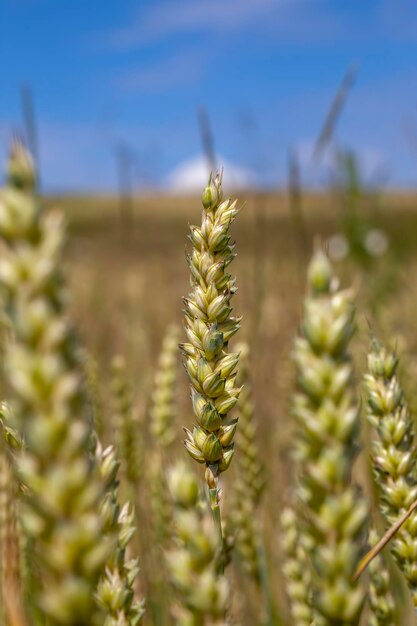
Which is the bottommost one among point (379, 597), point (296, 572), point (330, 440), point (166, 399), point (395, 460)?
point (296, 572)

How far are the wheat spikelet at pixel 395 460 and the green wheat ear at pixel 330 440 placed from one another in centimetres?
31

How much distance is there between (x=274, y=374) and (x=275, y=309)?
102 inches

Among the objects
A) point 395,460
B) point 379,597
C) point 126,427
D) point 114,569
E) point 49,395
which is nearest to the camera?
point 49,395

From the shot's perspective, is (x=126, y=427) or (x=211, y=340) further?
(x=126, y=427)

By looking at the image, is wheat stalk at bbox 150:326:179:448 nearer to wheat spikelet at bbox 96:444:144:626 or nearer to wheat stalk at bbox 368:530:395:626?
wheat stalk at bbox 368:530:395:626

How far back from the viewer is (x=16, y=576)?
31.2 inches

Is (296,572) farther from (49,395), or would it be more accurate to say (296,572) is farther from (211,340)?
(49,395)

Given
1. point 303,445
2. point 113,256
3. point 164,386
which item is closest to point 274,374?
point 164,386

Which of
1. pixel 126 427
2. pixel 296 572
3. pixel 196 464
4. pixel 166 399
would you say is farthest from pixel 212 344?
pixel 126 427

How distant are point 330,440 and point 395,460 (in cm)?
37

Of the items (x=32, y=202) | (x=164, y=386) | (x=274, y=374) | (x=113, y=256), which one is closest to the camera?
(x=32, y=202)

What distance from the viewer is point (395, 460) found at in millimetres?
818

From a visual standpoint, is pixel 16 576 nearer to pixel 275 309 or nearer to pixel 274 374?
pixel 274 374

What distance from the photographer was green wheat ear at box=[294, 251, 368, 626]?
0.49m
